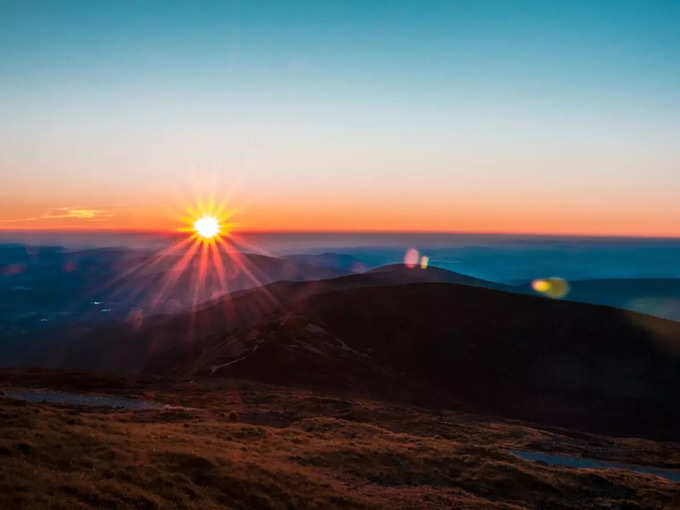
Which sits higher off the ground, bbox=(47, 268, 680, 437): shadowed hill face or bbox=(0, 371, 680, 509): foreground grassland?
bbox=(0, 371, 680, 509): foreground grassland

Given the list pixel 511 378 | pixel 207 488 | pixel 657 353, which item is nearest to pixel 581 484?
pixel 207 488

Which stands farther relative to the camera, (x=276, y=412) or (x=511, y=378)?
(x=511, y=378)

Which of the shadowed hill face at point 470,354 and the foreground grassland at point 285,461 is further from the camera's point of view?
the shadowed hill face at point 470,354

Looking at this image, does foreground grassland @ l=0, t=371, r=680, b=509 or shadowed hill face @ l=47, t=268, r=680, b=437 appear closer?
foreground grassland @ l=0, t=371, r=680, b=509

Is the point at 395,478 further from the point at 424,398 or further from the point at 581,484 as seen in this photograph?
the point at 424,398

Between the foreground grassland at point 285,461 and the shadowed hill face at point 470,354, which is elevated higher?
the foreground grassland at point 285,461
